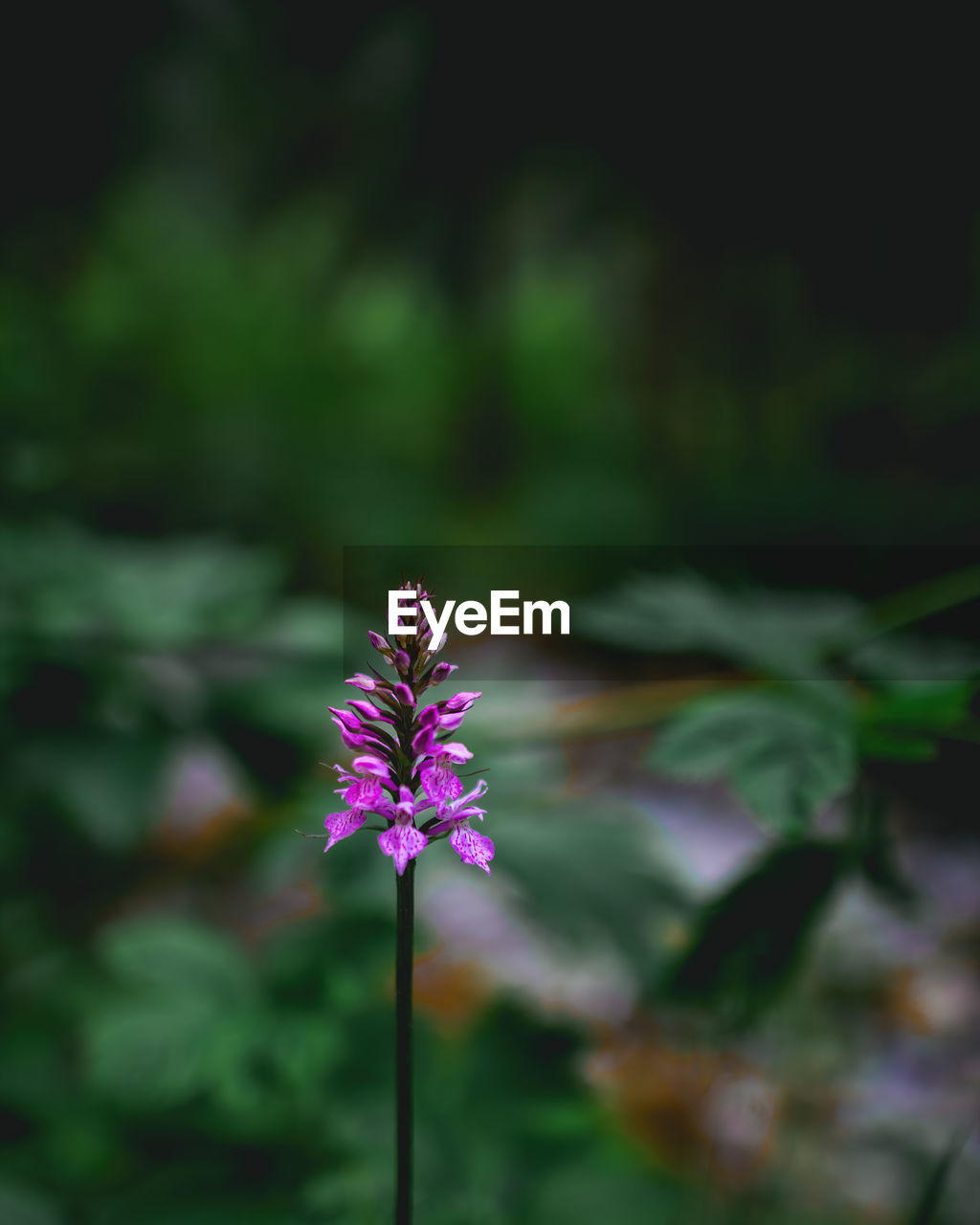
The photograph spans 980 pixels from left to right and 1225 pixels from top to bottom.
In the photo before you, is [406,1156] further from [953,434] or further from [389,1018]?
[953,434]

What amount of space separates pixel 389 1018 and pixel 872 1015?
1.19m

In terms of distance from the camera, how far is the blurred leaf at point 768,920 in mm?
646

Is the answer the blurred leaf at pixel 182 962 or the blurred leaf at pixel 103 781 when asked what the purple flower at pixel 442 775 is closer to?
the blurred leaf at pixel 182 962

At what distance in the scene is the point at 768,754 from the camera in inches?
23.6

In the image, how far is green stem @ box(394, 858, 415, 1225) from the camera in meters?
0.32

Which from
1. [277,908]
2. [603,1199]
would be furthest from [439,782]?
[277,908]

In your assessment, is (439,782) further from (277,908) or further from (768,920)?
(277,908)

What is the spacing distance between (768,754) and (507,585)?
4264 millimetres

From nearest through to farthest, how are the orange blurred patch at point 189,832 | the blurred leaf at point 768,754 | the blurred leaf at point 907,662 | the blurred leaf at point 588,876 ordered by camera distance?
the blurred leaf at point 768,754 → the blurred leaf at point 907,662 → the blurred leaf at point 588,876 → the orange blurred patch at point 189,832

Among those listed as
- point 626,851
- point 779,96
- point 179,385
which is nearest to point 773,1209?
point 626,851

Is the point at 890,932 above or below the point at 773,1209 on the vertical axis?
above

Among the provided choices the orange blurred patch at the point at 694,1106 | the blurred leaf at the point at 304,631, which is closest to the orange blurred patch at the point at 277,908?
the orange blurred patch at the point at 694,1106

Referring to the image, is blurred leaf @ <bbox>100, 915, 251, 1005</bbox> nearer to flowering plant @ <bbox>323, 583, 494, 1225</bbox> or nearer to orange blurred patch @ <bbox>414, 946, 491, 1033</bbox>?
flowering plant @ <bbox>323, 583, 494, 1225</bbox>

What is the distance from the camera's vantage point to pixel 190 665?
1.17 metres
